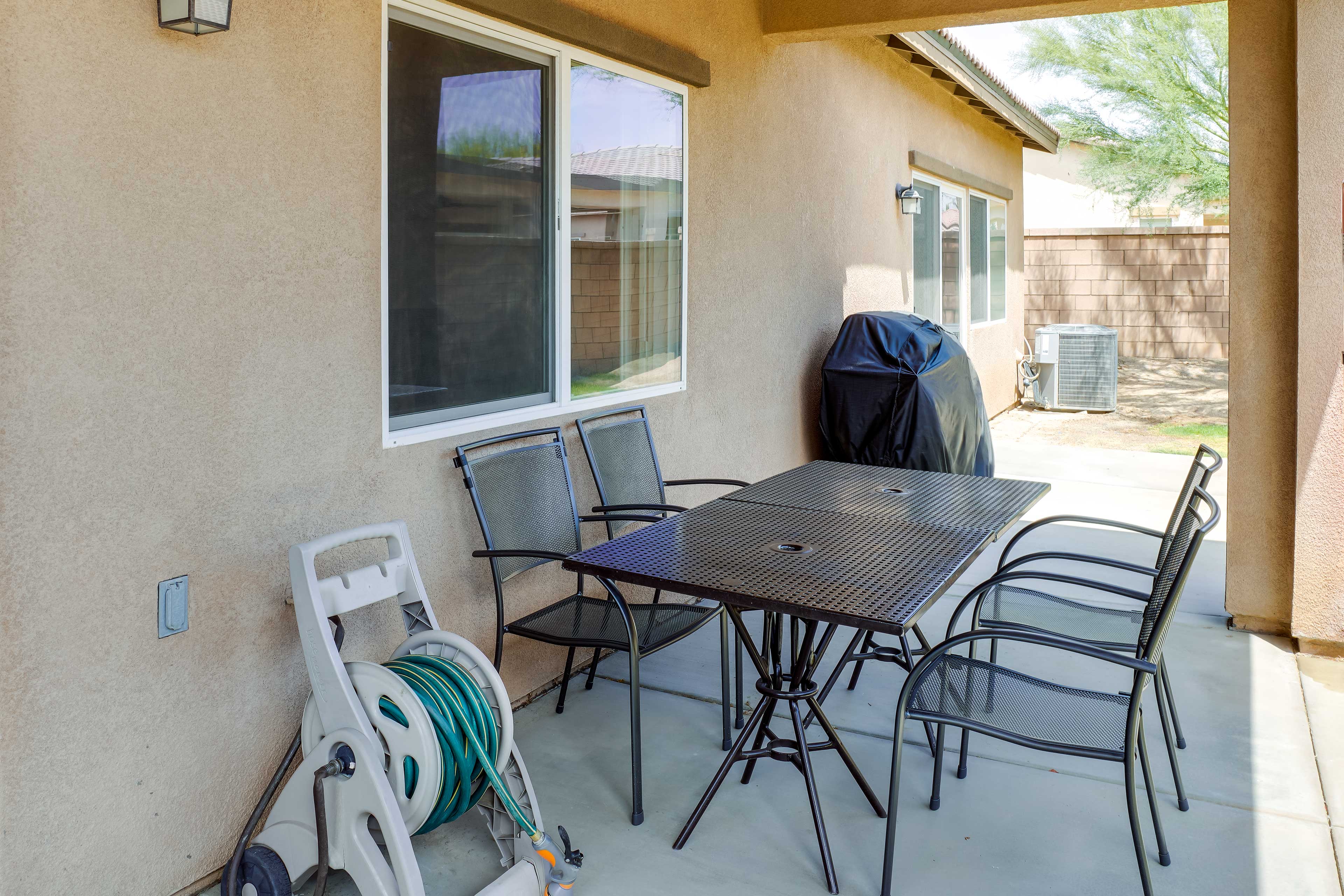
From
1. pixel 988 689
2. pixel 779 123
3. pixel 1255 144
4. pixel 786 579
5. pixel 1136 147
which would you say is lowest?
pixel 988 689

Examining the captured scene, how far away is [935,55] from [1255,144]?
134 inches

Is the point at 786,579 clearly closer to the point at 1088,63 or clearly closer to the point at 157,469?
the point at 157,469

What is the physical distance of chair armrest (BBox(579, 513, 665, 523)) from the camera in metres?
3.45

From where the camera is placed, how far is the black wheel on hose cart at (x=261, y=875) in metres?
2.20

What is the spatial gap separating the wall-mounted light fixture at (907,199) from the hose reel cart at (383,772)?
223 inches

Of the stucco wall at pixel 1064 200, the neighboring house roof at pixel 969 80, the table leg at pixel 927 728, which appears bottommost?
the table leg at pixel 927 728

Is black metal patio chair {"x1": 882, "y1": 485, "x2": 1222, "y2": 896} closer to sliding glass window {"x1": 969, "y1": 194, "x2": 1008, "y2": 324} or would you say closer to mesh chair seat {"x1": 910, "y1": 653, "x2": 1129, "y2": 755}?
mesh chair seat {"x1": 910, "y1": 653, "x2": 1129, "y2": 755}

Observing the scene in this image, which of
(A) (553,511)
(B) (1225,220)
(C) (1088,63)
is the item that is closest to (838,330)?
(A) (553,511)

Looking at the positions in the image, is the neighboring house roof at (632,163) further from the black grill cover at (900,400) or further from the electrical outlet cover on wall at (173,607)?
the electrical outlet cover on wall at (173,607)

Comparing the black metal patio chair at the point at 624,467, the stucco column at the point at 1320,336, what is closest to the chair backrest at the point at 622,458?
the black metal patio chair at the point at 624,467

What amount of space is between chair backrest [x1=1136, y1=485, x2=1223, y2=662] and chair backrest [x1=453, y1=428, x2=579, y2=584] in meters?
1.70

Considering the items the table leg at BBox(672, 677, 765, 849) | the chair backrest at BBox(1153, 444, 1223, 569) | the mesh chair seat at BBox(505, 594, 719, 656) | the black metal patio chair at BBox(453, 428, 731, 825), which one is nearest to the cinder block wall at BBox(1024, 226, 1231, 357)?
the chair backrest at BBox(1153, 444, 1223, 569)

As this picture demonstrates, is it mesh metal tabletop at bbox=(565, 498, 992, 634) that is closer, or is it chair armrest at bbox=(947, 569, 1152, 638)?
mesh metal tabletop at bbox=(565, 498, 992, 634)

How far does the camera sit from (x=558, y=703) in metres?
3.39
